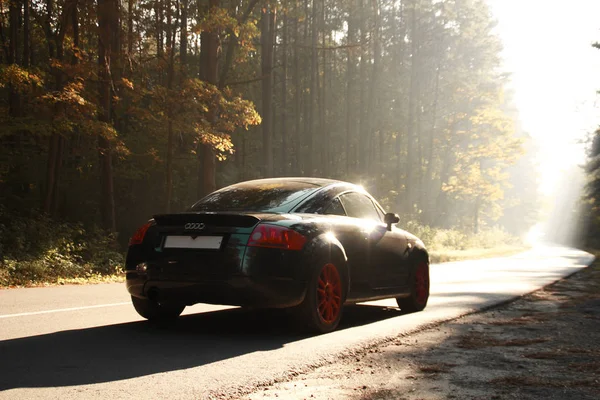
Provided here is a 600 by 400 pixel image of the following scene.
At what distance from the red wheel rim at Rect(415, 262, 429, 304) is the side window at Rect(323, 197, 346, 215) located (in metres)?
2.15

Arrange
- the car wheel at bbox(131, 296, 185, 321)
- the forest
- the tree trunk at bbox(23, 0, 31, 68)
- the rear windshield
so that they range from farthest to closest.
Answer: the tree trunk at bbox(23, 0, 31, 68) → the forest → the car wheel at bbox(131, 296, 185, 321) → the rear windshield

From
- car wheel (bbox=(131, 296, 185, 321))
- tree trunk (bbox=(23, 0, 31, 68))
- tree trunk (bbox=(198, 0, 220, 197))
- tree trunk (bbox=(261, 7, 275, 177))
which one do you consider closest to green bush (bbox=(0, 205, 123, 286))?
tree trunk (bbox=(198, 0, 220, 197))

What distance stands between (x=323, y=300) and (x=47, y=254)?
10.8 metres

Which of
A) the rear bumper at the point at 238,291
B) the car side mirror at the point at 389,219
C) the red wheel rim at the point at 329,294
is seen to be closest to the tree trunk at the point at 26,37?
the car side mirror at the point at 389,219

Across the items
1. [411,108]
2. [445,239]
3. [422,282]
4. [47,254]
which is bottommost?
[445,239]

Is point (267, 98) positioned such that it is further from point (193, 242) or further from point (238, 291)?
point (238, 291)

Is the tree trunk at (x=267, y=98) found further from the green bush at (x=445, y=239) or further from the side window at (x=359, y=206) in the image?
the side window at (x=359, y=206)

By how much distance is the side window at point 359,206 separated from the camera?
8617 mm

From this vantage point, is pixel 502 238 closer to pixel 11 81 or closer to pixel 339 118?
pixel 339 118

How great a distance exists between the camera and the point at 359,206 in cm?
896

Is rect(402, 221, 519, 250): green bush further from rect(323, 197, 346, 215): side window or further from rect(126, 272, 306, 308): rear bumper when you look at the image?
rect(126, 272, 306, 308): rear bumper

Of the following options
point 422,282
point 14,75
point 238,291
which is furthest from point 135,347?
point 14,75

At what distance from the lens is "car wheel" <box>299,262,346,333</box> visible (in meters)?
7.34

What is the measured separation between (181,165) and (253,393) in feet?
90.6
